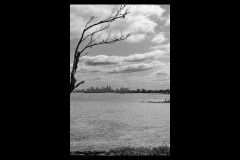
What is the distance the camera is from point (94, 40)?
3775 millimetres
